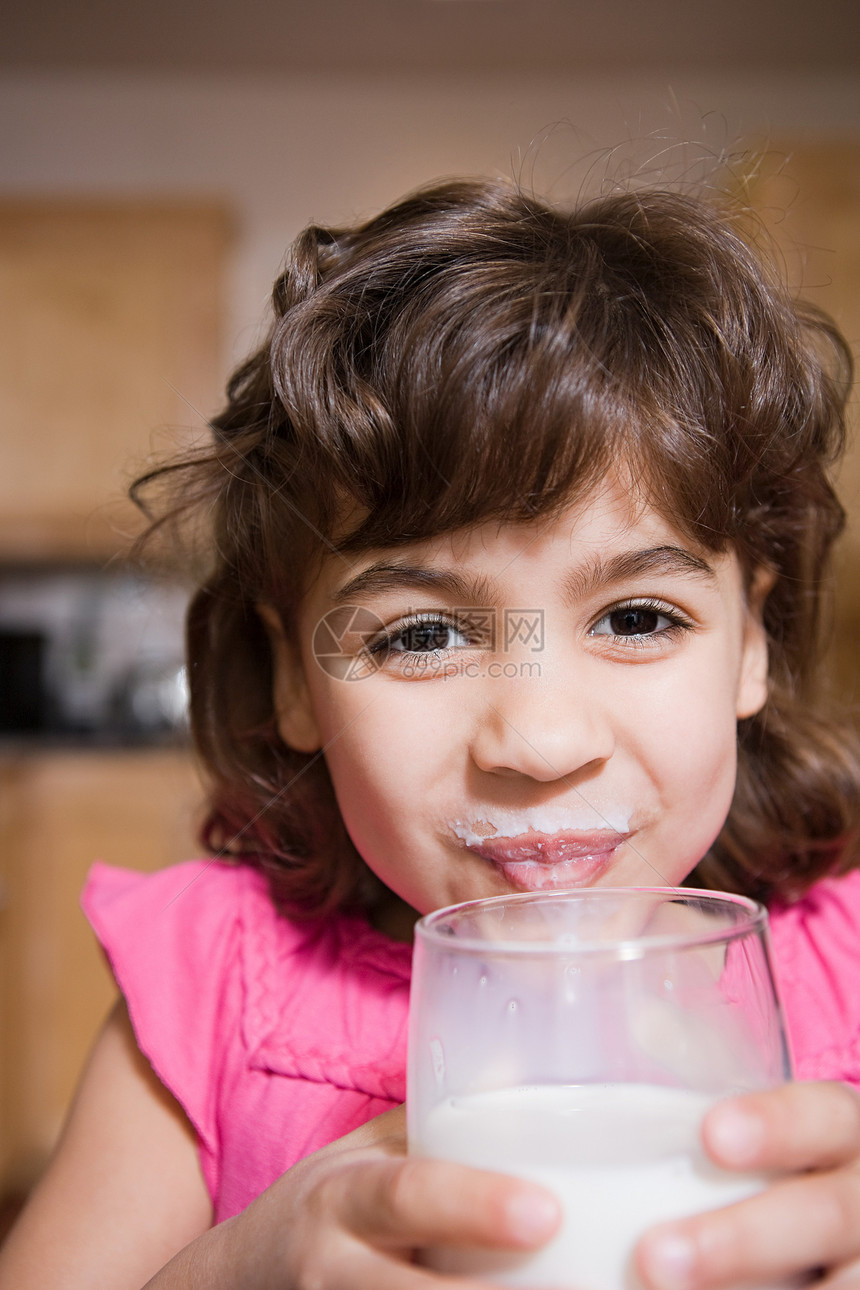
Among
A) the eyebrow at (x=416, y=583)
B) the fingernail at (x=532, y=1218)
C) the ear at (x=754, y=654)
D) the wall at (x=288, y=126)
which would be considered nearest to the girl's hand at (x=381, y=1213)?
the fingernail at (x=532, y=1218)

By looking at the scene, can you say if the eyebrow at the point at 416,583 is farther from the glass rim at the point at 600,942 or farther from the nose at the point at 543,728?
the glass rim at the point at 600,942

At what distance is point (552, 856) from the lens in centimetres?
49

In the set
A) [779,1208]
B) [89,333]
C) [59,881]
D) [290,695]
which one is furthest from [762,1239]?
[89,333]

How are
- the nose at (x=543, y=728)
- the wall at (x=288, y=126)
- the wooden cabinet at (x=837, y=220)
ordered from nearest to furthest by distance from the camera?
1. the nose at (x=543, y=728)
2. the wooden cabinet at (x=837, y=220)
3. the wall at (x=288, y=126)

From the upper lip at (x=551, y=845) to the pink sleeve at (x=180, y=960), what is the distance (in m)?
0.25

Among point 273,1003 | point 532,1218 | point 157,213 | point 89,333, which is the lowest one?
point 273,1003

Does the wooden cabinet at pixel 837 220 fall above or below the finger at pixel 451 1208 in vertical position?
above

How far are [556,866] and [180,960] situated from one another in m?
0.30

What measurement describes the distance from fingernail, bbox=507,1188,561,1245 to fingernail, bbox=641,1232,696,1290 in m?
0.02

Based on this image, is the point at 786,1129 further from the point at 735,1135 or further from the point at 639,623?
the point at 639,623

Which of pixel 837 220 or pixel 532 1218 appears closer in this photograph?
pixel 532 1218

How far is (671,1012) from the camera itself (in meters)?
0.29

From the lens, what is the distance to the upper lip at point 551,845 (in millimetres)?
480

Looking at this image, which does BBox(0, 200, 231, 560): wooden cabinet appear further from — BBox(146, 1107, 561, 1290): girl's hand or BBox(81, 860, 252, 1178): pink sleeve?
BBox(146, 1107, 561, 1290): girl's hand
